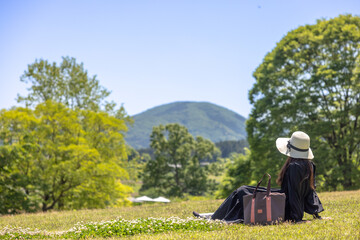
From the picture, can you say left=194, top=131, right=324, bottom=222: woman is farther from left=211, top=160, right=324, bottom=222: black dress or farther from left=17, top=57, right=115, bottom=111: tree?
left=17, top=57, right=115, bottom=111: tree

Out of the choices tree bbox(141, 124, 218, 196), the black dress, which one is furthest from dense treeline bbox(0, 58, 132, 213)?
tree bbox(141, 124, 218, 196)

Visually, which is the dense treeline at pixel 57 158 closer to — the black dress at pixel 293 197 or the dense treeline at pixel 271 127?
the dense treeline at pixel 271 127

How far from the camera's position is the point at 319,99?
91.0ft

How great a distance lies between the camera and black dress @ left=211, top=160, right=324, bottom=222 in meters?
7.59

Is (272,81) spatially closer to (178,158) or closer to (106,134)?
(106,134)

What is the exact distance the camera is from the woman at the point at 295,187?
25.0 ft

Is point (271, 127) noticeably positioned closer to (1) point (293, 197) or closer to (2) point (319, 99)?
(2) point (319, 99)

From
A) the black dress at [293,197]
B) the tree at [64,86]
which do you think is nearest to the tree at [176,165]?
the tree at [64,86]

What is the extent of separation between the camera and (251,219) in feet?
24.0

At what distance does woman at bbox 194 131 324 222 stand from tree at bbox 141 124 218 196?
48.1 metres

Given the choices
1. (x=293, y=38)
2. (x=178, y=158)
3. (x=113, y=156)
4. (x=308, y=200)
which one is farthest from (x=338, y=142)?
(x=178, y=158)

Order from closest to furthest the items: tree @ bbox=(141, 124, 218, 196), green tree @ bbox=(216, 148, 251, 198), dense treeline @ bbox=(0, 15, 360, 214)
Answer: dense treeline @ bbox=(0, 15, 360, 214) < green tree @ bbox=(216, 148, 251, 198) < tree @ bbox=(141, 124, 218, 196)

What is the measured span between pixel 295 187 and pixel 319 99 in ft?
71.8

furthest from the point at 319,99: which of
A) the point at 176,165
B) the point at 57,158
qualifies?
the point at 176,165
